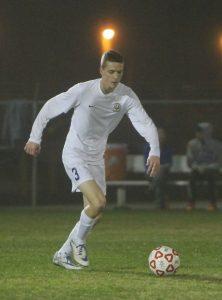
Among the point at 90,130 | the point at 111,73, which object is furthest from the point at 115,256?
the point at 111,73

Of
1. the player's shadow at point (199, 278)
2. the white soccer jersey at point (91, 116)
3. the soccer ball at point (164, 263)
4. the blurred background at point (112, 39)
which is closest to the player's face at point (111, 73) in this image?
the white soccer jersey at point (91, 116)

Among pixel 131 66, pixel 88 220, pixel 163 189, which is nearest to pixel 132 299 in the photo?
pixel 88 220

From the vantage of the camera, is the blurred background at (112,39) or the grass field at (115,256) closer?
the grass field at (115,256)

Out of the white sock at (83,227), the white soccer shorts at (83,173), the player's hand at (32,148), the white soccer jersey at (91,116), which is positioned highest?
the white soccer jersey at (91,116)

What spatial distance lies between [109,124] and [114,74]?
58cm

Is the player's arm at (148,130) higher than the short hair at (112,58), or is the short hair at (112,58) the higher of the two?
the short hair at (112,58)

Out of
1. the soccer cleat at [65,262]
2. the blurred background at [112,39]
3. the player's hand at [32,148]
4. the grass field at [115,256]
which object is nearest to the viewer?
the grass field at [115,256]

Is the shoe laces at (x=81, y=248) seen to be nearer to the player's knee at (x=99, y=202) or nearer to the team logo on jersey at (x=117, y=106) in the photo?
the player's knee at (x=99, y=202)

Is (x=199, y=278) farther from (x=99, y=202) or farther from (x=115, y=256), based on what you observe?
(x=115, y=256)

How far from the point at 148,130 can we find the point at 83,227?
119cm

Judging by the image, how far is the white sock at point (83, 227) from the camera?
1135 centimetres

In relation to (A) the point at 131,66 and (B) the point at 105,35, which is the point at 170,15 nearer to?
(A) the point at 131,66

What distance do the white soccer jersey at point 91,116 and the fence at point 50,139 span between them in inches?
475

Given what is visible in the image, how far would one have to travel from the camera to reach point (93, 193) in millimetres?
11180
